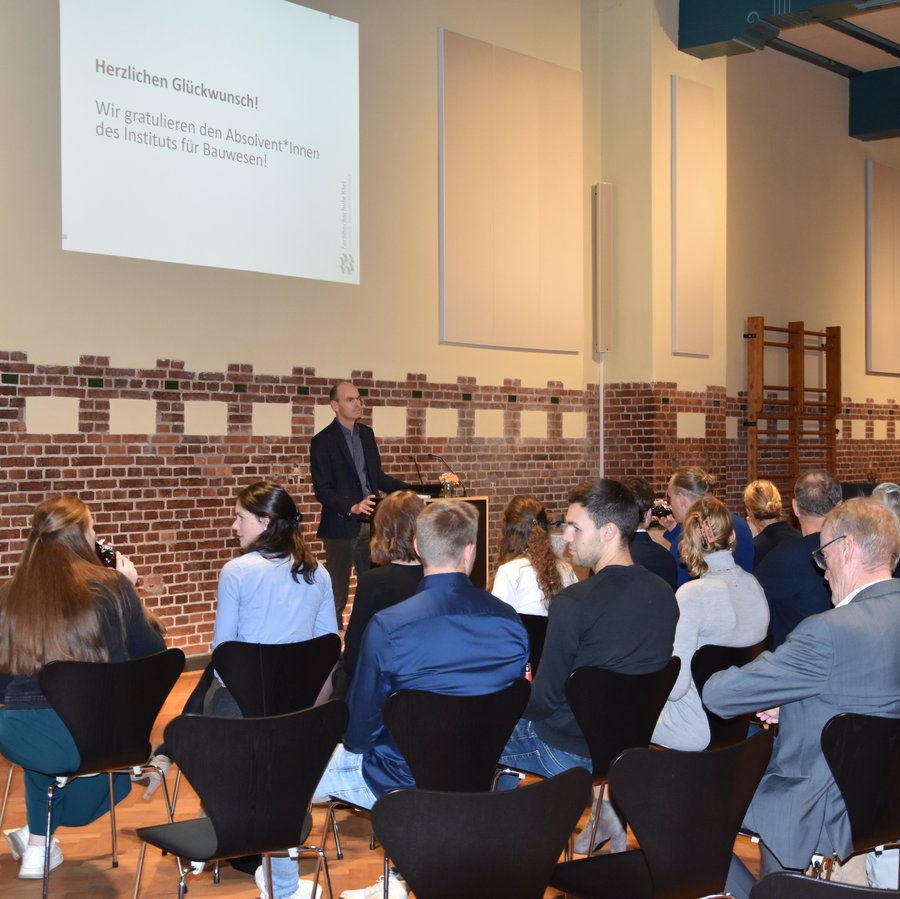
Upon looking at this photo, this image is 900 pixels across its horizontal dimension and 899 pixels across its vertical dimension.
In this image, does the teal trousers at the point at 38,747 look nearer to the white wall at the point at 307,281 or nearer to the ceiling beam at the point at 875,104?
the white wall at the point at 307,281

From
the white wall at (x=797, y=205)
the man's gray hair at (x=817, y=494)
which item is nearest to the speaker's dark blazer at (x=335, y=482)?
the man's gray hair at (x=817, y=494)

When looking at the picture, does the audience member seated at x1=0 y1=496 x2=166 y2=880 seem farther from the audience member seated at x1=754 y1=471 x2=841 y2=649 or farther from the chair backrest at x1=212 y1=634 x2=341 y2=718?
the audience member seated at x1=754 y1=471 x2=841 y2=649

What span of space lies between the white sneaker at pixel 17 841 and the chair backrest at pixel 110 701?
23.9 inches

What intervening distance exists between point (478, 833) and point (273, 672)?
1.66 m

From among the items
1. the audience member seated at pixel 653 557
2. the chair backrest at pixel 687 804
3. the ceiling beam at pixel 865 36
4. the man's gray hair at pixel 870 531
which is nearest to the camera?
the chair backrest at pixel 687 804

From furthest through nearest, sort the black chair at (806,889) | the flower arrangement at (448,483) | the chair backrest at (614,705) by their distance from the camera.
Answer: the flower arrangement at (448,483) → the chair backrest at (614,705) → the black chair at (806,889)

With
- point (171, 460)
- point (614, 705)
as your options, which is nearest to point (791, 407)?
point (171, 460)

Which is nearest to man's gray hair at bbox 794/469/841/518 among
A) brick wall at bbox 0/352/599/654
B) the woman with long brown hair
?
the woman with long brown hair

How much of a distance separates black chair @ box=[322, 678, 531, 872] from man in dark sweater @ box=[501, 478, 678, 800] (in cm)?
30

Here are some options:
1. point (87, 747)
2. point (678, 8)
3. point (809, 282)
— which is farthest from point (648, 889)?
point (809, 282)

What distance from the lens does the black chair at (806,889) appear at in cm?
166

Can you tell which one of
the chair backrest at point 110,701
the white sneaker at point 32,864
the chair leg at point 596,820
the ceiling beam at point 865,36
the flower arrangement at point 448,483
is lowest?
the white sneaker at point 32,864

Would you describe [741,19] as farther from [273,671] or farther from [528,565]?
[273,671]

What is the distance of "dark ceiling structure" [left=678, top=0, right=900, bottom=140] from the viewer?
877 cm
